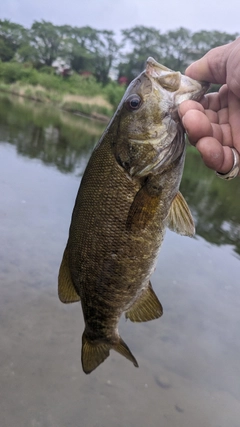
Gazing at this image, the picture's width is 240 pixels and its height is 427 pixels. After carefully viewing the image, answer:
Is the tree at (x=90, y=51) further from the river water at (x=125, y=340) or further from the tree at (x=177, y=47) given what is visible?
the river water at (x=125, y=340)

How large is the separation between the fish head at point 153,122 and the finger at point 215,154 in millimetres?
116

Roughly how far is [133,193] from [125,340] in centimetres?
263

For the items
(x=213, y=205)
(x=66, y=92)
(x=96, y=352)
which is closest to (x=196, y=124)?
(x=96, y=352)

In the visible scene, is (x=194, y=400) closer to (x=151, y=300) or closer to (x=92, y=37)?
(x=151, y=300)

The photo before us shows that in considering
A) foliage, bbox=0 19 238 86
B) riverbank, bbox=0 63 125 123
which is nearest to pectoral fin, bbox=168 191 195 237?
riverbank, bbox=0 63 125 123

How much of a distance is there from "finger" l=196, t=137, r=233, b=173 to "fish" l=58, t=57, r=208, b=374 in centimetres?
12

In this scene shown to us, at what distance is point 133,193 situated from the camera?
5.74 ft

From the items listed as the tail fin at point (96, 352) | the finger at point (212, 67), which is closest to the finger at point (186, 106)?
the finger at point (212, 67)

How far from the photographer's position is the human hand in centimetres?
179

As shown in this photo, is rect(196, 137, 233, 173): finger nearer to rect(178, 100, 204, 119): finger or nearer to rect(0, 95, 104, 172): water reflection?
rect(178, 100, 204, 119): finger

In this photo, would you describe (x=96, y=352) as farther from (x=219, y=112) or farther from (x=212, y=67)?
(x=212, y=67)

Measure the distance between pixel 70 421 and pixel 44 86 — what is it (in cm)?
3913

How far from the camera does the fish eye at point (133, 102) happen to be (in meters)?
1.75

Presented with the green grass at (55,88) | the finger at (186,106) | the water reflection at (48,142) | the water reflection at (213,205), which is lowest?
the green grass at (55,88)
